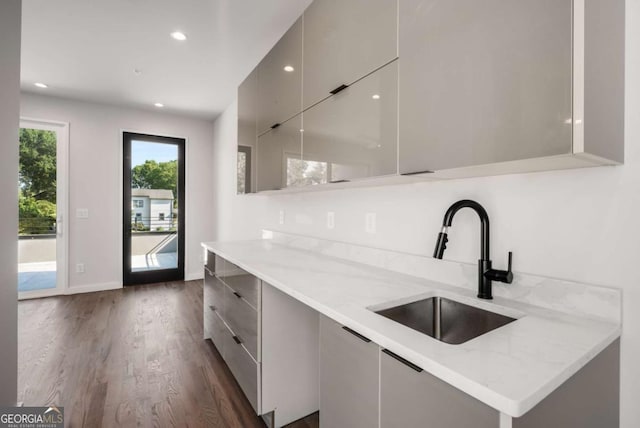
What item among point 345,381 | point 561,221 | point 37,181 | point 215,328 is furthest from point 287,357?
point 37,181

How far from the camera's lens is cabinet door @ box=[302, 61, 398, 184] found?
120 cm

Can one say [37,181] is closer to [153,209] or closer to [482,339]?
[153,209]

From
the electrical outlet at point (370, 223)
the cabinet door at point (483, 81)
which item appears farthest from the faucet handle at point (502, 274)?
the electrical outlet at point (370, 223)

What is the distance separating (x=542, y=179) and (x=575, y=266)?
32cm

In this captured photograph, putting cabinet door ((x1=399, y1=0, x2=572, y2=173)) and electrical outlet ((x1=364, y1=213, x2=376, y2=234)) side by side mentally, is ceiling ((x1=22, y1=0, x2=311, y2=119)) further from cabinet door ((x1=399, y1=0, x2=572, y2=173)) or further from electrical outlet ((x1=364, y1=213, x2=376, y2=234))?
electrical outlet ((x1=364, y1=213, x2=376, y2=234))

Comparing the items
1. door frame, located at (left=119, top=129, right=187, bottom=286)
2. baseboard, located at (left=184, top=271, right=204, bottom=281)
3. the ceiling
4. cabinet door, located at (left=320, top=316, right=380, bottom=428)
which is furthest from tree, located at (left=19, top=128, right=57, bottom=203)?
cabinet door, located at (left=320, top=316, right=380, bottom=428)

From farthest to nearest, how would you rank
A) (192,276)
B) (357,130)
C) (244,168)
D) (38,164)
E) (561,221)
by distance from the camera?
(192,276), (38,164), (244,168), (357,130), (561,221)

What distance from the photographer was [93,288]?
13.7 ft

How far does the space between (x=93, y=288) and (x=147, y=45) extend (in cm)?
342

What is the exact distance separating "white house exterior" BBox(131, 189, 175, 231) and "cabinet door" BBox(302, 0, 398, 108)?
3.74 metres

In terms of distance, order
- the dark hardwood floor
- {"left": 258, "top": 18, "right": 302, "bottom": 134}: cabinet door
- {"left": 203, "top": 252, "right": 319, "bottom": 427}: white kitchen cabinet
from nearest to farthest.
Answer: {"left": 203, "top": 252, "right": 319, "bottom": 427}: white kitchen cabinet, the dark hardwood floor, {"left": 258, "top": 18, "right": 302, "bottom": 134}: cabinet door

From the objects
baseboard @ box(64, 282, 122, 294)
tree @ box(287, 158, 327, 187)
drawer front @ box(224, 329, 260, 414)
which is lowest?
baseboard @ box(64, 282, 122, 294)

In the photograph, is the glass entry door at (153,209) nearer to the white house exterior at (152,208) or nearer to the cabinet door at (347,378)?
the white house exterior at (152,208)

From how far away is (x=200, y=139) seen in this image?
4.89m
